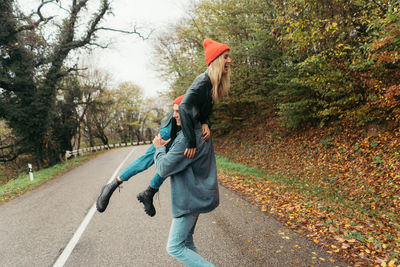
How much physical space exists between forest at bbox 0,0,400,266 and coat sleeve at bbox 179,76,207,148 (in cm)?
291

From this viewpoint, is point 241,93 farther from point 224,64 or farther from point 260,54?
point 224,64

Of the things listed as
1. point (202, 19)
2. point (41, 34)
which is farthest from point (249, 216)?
point (41, 34)

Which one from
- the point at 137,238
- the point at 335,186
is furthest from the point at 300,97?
the point at 137,238

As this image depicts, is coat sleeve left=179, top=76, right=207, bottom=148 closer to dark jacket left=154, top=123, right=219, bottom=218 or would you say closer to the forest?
dark jacket left=154, top=123, right=219, bottom=218

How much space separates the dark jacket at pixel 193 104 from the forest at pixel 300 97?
9.49 ft

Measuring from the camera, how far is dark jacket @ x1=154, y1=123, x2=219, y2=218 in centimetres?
197

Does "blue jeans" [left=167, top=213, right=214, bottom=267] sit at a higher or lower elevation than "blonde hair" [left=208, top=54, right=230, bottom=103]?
lower

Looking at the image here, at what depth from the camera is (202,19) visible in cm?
1385

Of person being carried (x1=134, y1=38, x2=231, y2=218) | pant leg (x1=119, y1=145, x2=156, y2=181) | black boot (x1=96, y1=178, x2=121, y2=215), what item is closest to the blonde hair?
person being carried (x1=134, y1=38, x2=231, y2=218)

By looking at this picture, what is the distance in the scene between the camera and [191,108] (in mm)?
1970

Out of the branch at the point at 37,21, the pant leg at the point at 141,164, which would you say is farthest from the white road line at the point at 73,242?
the branch at the point at 37,21

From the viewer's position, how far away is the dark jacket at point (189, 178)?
1.97m

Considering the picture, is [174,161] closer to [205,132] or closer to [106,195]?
[205,132]

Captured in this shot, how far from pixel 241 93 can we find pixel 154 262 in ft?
36.4
